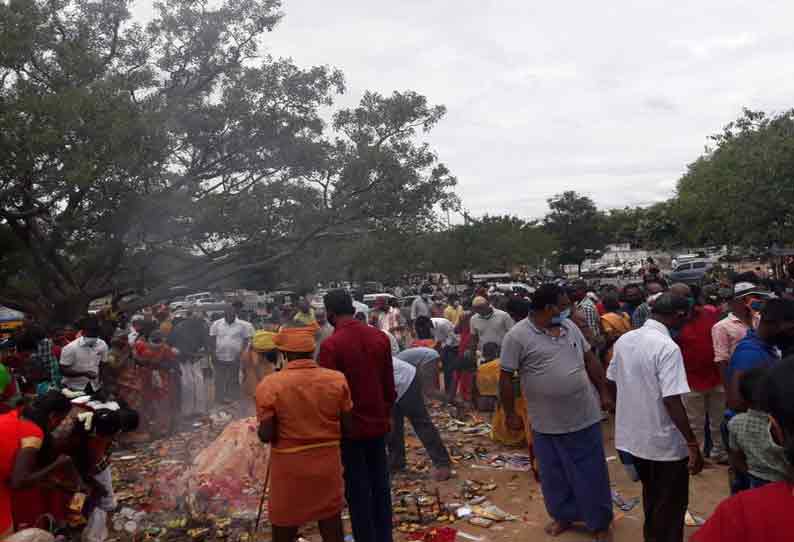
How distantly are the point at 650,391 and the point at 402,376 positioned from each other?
2.54m

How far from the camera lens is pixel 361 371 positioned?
418cm

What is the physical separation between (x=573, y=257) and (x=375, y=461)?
5467 centimetres

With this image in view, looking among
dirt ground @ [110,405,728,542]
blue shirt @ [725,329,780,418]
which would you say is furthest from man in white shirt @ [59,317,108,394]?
blue shirt @ [725,329,780,418]

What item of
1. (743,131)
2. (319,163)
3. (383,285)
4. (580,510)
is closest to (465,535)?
(580,510)

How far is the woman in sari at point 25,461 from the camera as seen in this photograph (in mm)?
2941

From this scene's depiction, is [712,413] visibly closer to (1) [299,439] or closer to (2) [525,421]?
(2) [525,421]

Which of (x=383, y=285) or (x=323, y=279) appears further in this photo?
(x=383, y=285)

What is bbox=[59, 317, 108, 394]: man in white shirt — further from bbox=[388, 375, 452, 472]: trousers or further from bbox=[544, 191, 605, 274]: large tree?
bbox=[544, 191, 605, 274]: large tree

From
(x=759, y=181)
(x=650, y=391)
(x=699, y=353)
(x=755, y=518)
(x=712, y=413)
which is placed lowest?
(x=712, y=413)

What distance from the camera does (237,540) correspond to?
4.86 m

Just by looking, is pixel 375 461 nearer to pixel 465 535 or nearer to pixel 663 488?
pixel 465 535

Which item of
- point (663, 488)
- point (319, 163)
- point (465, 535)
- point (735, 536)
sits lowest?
point (465, 535)

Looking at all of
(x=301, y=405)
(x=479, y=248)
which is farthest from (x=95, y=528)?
(x=479, y=248)

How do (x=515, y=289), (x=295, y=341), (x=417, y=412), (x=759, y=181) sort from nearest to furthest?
(x=295, y=341) < (x=417, y=412) < (x=759, y=181) < (x=515, y=289)
